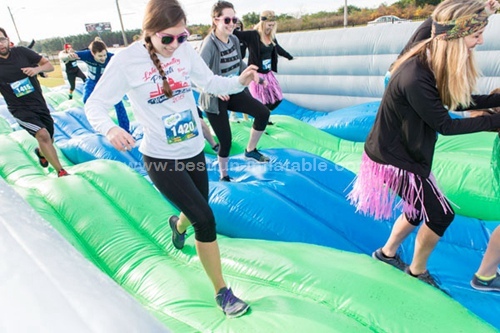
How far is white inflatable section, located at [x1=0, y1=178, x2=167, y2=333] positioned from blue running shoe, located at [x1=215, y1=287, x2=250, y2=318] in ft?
2.66

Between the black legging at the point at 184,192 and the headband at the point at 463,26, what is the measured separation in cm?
107

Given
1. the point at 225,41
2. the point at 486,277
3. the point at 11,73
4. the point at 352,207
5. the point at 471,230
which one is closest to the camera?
the point at 486,277

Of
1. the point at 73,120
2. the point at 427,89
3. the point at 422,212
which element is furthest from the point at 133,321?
the point at 73,120

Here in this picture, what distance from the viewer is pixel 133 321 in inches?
23.2

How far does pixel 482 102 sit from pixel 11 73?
3130 millimetres

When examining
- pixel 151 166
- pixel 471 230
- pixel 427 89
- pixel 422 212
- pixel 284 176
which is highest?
pixel 427 89

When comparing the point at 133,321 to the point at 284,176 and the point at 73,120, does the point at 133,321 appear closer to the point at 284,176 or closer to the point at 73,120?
the point at 284,176

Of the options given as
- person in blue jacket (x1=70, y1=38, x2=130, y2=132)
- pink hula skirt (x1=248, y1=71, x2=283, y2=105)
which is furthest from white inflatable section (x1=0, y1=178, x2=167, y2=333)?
pink hula skirt (x1=248, y1=71, x2=283, y2=105)

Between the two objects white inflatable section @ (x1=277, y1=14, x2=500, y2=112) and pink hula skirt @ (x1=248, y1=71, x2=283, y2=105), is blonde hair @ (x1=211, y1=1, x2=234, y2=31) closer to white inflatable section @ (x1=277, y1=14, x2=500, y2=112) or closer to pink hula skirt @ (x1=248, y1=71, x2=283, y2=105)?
pink hula skirt @ (x1=248, y1=71, x2=283, y2=105)

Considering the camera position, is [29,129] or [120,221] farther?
[29,129]

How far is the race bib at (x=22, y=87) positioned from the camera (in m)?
2.95

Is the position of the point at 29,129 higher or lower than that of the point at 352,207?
higher

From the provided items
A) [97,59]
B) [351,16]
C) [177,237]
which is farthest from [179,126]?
[351,16]

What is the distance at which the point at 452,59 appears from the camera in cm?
133
